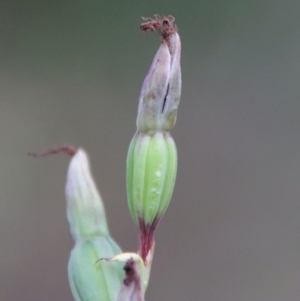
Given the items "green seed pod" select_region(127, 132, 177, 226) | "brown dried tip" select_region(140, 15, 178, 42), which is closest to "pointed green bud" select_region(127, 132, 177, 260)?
"green seed pod" select_region(127, 132, 177, 226)

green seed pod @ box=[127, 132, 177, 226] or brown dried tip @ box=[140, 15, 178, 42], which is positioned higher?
brown dried tip @ box=[140, 15, 178, 42]

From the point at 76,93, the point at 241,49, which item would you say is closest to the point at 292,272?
the point at 241,49

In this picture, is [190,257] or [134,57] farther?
[134,57]

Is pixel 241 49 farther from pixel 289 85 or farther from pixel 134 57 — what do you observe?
pixel 134 57

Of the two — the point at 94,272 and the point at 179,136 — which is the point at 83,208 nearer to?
the point at 94,272

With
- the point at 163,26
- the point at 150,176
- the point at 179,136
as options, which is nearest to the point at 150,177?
the point at 150,176

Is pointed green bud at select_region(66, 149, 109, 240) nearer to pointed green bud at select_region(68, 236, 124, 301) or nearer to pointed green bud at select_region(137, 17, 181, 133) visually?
pointed green bud at select_region(68, 236, 124, 301)

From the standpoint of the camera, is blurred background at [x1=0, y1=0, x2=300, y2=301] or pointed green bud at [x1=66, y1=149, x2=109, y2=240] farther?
blurred background at [x1=0, y1=0, x2=300, y2=301]
